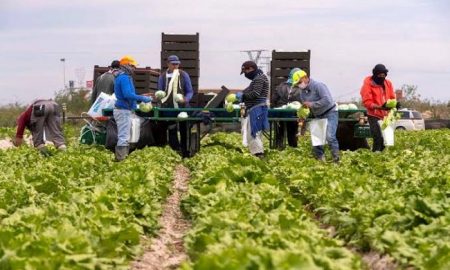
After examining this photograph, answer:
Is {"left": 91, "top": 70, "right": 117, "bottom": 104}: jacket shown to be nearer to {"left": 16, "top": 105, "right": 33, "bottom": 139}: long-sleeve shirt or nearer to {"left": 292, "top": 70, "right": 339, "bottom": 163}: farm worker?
{"left": 16, "top": 105, "right": 33, "bottom": 139}: long-sleeve shirt

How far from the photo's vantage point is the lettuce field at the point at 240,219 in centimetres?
561

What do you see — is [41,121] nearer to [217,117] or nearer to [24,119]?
[24,119]

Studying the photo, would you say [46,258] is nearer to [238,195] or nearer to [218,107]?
[238,195]

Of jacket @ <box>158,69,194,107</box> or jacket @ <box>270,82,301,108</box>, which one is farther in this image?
jacket @ <box>270,82,301,108</box>

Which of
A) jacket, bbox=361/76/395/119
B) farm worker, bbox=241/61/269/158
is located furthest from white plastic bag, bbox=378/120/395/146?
farm worker, bbox=241/61/269/158

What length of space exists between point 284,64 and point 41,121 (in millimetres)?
7051

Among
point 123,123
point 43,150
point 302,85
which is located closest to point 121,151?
point 123,123

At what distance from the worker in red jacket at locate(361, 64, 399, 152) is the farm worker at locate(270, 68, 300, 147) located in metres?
3.13

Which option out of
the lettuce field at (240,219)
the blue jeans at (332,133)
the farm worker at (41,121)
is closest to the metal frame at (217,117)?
the farm worker at (41,121)

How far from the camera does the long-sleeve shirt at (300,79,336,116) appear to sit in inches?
600

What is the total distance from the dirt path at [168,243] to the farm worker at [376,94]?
4856mm

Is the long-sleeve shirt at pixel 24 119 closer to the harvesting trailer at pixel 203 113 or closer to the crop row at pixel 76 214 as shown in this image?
the harvesting trailer at pixel 203 113

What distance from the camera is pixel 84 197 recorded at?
8367mm

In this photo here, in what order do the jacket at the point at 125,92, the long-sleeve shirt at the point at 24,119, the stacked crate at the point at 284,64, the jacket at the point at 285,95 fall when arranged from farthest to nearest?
the stacked crate at the point at 284,64, the jacket at the point at 285,95, the long-sleeve shirt at the point at 24,119, the jacket at the point at 125,92
